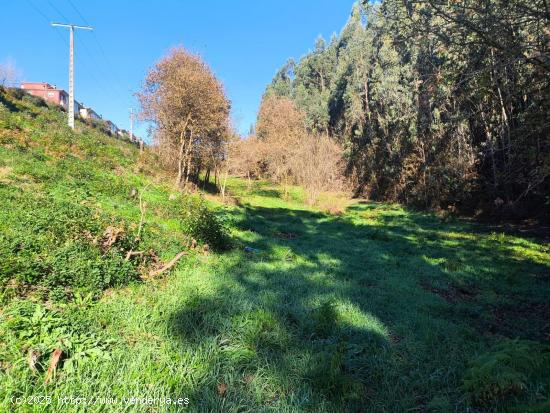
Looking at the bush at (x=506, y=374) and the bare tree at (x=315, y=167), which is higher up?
the bare tree at (x=315, y=167)

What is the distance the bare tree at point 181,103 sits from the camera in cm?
2022

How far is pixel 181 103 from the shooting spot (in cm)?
2042

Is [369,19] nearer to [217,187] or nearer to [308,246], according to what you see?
[217,187]

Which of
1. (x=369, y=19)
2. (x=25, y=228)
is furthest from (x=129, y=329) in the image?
(x=369, y=19)

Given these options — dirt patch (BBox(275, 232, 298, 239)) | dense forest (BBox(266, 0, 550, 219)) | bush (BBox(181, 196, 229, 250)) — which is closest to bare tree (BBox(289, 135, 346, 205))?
dense forest (BBox(266, 0, 550, 219))

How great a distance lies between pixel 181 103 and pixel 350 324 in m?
18.6

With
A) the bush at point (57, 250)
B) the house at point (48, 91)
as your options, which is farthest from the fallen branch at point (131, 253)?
the house at point (48, 91)

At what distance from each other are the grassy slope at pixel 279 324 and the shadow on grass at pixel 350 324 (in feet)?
0.06

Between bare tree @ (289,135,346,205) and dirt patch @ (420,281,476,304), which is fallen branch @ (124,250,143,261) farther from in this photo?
bare tree @ (289,135,346,205)

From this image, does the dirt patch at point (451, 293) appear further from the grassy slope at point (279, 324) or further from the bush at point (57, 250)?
the bush at point (57, 250)

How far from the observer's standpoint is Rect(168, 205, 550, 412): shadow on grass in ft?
10.5

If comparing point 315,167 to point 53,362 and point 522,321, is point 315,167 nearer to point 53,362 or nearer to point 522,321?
point 522,321

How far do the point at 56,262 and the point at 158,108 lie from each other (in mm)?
18311

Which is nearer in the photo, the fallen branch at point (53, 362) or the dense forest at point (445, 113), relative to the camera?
the fallen branch at point (53, 362)
